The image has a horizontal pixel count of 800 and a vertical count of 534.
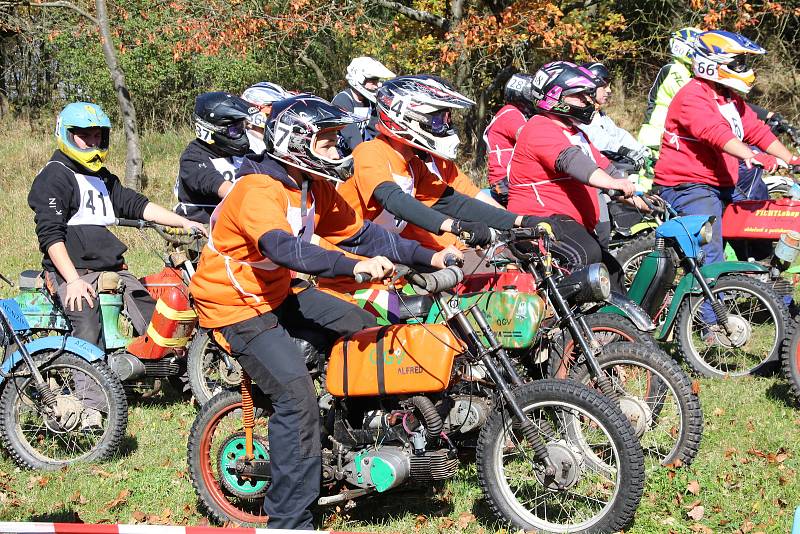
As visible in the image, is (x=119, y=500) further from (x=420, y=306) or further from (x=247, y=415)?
(x=420, y=306)

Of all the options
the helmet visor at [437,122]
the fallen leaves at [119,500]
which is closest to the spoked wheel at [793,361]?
the helmet visor at [437,122]

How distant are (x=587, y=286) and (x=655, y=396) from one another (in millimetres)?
725

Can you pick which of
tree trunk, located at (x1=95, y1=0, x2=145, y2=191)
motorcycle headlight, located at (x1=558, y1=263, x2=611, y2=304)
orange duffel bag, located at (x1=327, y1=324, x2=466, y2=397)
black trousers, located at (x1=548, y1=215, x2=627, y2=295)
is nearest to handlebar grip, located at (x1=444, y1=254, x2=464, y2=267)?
orange duffel bag, located at (x1=327, y1=324, x2=466, y2=397)

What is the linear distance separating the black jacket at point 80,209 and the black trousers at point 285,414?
104 inches

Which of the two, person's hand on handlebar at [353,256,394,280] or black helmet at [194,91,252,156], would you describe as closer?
person's hand on handlebar at [353,256,394,280]

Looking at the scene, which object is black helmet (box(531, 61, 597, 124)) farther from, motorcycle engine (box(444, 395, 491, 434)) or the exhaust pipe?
the exhaust pipe

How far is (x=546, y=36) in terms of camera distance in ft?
49.0

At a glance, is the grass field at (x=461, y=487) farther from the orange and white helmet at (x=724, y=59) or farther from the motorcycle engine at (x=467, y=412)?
the orange and white helmet at (x=724, y=59)

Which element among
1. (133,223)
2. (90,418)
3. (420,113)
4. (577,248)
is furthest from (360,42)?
(90,418)

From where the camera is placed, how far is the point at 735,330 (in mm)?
7234

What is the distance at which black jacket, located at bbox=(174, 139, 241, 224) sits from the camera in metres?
7.72

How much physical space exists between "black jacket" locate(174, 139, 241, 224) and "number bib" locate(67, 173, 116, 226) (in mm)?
847

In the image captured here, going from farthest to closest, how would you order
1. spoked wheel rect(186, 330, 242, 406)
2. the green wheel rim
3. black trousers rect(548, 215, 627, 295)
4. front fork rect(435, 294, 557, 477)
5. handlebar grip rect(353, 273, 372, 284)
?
spoked wheel rect(186, 330, 242, 406), black trousers rect(548, 215, 627, 295), the green wheel rim, front fork rect(435, 294, 557, 477), handlebar grip rect(353, 273, 372, 284)

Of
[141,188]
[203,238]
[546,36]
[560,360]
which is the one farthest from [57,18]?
[560,360]
